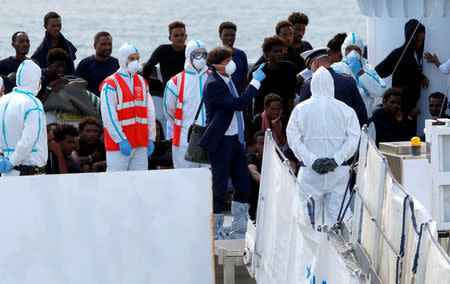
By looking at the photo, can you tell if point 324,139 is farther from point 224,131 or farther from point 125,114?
point 125,114

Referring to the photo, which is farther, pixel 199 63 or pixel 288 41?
pixel 288 41

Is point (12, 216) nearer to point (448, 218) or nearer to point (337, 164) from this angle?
point (337, 164)

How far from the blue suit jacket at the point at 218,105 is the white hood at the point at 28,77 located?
1.43 meters

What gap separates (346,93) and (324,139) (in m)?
0.77

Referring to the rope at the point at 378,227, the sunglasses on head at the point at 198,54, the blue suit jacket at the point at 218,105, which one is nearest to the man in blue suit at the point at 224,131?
the blue suit jacket at the point at 218,105

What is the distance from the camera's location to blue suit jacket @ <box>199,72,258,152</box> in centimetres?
795

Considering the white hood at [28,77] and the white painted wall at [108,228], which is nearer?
the white painted wall at [108,228]

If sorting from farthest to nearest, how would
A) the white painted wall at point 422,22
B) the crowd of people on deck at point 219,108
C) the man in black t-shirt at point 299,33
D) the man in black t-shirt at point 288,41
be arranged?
1. the man in black t-shirt at point 299,33
2. the white painted wall at point 422,22
3. the man in black t-shirt at point 288,41
4. the crowd of people on deck at point 219,108

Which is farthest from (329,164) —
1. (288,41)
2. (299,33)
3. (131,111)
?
(299,33)

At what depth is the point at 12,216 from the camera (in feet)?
22.1

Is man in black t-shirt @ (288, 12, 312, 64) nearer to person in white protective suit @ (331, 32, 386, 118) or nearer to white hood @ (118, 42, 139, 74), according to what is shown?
person in white protective suit @ (331, 32, 386, 118)

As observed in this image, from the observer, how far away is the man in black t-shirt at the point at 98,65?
10.4 m

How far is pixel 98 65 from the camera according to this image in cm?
1055

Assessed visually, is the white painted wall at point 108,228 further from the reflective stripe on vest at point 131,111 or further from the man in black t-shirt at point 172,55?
the man in black t-shirt at point 172,55
